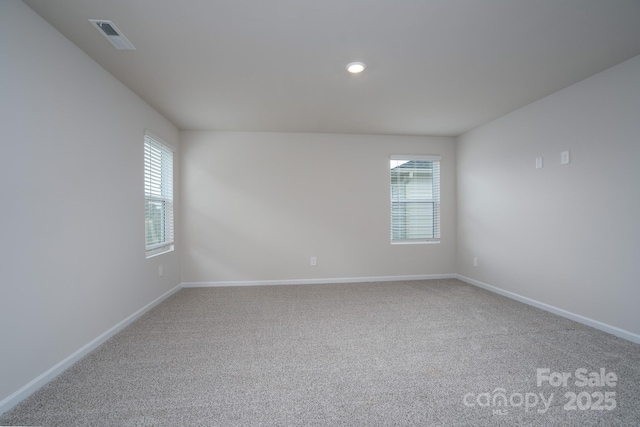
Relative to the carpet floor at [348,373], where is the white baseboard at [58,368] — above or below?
above

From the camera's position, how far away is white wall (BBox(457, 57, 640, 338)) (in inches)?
95.3

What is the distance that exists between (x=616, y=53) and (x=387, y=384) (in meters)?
3.10

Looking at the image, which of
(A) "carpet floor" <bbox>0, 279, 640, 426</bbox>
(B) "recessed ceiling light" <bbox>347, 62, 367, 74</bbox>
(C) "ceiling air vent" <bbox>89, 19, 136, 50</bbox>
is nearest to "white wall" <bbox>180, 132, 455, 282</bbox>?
(A) "carpet floor" <bbox>0, 279, 640, 426</bbox>

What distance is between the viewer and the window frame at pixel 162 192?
3.28 metres

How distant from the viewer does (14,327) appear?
1634 millimetres

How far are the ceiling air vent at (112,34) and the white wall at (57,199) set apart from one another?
324 mm

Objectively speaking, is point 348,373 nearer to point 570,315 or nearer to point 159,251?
point 570,315

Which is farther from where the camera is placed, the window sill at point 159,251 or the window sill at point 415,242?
the window sill at point 415,242

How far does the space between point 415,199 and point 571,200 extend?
208 centimetres

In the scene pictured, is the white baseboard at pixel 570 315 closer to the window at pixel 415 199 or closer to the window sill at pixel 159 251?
the window at pixel 415 199

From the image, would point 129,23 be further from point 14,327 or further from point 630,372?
point 630,372

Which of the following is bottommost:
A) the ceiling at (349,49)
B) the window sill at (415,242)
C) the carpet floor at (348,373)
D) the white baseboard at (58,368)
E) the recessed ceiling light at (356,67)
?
the carpet floor at (348,373)

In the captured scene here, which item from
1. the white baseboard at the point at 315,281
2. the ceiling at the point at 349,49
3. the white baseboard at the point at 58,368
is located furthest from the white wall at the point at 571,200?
the white baseboard at the point at 58,368

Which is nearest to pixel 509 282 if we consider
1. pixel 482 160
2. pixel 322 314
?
pixel 482 160
